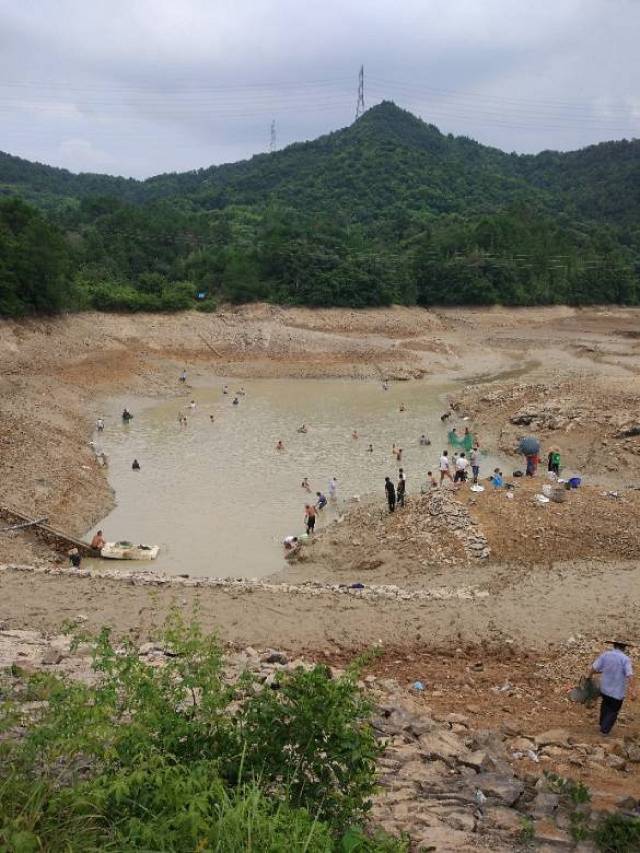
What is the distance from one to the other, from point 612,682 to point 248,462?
2004 cm

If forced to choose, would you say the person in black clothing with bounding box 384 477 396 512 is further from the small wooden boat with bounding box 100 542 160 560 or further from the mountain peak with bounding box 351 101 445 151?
the mountain peak with bounding box 351 101 445 151

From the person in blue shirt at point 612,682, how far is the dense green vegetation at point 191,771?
13.5ft

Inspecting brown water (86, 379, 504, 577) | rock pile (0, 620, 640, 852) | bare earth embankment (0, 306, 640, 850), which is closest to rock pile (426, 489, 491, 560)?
bare earth embankment (0, 306, 640, 850)

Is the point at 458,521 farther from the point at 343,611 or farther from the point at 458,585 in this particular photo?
the point at 343,611

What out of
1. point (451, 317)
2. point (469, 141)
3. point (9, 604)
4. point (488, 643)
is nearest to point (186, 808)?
point (488, 643)

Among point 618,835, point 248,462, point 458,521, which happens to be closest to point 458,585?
point 458,521

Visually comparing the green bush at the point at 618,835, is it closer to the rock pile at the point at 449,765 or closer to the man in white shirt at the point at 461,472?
the rock pile at the point at 449,765

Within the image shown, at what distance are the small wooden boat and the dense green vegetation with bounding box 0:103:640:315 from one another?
2842 centimetres

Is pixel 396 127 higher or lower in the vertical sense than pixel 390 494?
higher

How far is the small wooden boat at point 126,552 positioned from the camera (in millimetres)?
17938

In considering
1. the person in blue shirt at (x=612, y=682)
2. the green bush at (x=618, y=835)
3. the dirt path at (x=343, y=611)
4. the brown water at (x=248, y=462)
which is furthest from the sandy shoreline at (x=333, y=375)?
the green bush at (x=618, y=835)

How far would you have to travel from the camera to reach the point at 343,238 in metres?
71.1

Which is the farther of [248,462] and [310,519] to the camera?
[248,462]

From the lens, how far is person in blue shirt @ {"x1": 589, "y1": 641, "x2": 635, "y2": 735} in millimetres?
8641
